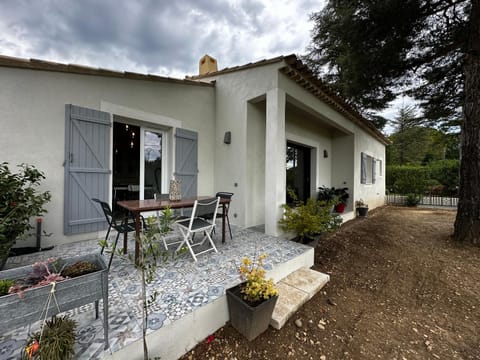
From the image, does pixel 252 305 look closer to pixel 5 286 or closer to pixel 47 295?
pixel 47 295

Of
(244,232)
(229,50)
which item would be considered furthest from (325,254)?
(229,50)

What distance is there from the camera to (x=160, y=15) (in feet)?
13.9

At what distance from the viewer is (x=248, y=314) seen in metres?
1.57

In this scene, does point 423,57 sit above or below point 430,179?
above

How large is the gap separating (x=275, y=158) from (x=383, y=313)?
8.24ft

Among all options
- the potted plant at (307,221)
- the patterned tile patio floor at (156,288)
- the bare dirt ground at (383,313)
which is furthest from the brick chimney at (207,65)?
the bare dirt ground at (383,313)

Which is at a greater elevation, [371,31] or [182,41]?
[182,41]

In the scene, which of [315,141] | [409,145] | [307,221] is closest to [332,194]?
[315,141]

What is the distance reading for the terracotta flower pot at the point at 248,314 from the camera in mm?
1573

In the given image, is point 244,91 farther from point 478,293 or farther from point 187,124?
point 478,293

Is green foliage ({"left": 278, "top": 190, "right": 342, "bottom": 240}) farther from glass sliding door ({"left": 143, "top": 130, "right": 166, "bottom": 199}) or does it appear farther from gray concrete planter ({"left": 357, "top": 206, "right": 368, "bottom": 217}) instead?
gray concrete planter ({"left": 357, "top": 206, "right": 368, "bottom": 217})

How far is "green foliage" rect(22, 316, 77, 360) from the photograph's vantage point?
100cm

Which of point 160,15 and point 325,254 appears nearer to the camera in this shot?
point 325,254

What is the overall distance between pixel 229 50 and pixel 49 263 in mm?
6914
